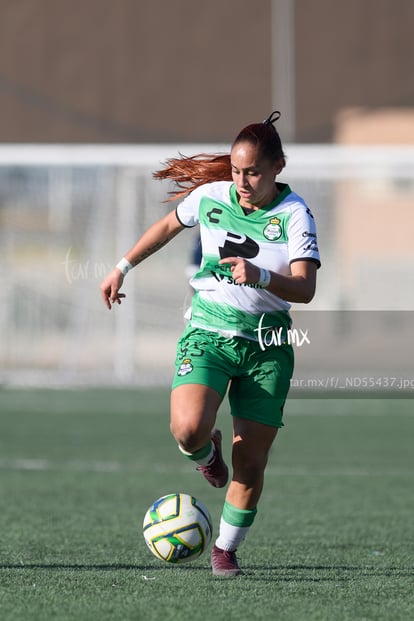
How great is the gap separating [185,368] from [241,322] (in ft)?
1.04

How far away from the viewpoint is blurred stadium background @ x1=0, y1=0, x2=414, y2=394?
56.9 feet

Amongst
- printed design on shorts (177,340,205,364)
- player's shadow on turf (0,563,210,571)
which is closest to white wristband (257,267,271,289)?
printed design on shorts (177,340,205,364)

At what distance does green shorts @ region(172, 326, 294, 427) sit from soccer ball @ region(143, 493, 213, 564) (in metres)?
0.49

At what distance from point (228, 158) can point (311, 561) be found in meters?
1.95

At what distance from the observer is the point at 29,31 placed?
2775 centimetres

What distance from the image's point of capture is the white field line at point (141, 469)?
9.86 m

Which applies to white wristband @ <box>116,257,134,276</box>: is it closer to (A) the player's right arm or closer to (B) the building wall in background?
(A) the player's right arm

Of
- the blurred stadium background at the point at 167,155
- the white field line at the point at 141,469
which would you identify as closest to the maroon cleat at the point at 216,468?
the white field line at the point at 141,469

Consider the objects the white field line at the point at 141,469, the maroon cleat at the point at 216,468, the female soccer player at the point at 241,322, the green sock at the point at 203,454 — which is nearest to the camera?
the female soccer player at the point at 241,322

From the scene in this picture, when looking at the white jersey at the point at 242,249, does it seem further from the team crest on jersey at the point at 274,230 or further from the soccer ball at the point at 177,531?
the soccer ball at the point at 177,531

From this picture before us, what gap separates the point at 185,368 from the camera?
18.1ft

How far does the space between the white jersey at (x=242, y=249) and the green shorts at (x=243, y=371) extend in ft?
0.22

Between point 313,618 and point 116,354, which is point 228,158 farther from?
point 116,354

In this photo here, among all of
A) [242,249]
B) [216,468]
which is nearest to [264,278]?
[242,249]
